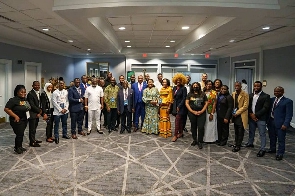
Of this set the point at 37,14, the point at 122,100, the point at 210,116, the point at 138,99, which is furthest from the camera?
the point at 138,99

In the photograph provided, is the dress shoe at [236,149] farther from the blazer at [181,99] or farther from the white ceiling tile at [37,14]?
the white ceiling tile at [37,14]

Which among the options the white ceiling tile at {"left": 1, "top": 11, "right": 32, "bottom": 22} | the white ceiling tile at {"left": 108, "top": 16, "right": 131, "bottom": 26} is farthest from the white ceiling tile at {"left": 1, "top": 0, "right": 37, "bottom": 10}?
the white ceiling tile at {"left": 108, "top": 16, "right": 131, "bottom": 26}

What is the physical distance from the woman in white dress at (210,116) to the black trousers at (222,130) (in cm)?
Answer: 9

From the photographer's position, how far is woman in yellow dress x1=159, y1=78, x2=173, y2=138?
646 centimetres

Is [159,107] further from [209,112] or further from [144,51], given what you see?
Result: [144,51]

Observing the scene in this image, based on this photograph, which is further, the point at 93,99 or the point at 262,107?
the point at 93,99

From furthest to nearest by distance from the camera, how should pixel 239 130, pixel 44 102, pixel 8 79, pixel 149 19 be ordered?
pixel 8 79
pixel 149 19
pixel 44 102
pixel 239 130


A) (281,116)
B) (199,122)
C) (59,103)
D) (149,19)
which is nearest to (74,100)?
(59,103)

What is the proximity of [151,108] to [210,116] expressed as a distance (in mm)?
1698

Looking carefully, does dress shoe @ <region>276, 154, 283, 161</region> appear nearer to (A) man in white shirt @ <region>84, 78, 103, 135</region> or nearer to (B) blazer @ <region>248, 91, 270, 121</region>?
(B) blazer @ <region>248, 91, 270, 121</region>

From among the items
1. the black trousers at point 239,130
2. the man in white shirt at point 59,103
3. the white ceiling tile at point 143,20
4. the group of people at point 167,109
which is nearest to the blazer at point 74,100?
the group of people at point 167,109

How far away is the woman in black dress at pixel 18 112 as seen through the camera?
4902 millimetres

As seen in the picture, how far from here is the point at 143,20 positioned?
649cm

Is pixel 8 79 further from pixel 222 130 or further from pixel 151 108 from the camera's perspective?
pixel 222 130
